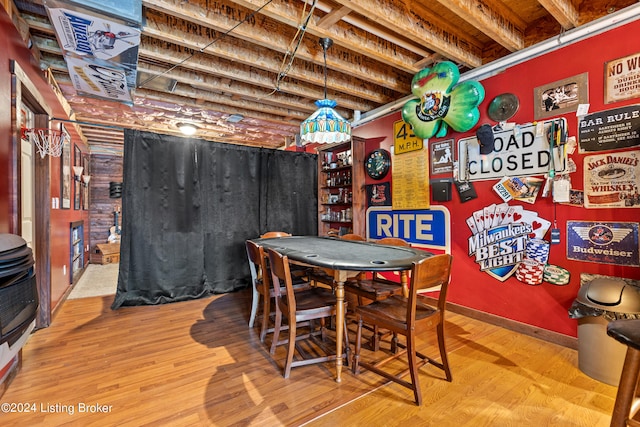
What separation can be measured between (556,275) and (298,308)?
7.20 feet

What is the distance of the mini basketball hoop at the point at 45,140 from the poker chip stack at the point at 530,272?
443 centimetres

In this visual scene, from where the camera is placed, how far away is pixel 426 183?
11.5ft

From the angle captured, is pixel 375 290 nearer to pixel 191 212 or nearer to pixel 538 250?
pixel 538 250

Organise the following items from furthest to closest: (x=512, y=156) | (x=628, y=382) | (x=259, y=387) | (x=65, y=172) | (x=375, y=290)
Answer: (x=65, y=172), (x=512, y=156), (x=375, y=290), (x=259, y=387), (x=628, y=382)

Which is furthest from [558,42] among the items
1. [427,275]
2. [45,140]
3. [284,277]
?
[45,140]

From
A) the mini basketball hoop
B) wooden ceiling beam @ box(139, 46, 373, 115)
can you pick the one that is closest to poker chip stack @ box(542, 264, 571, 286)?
wooden ceiling beam @ box(139, 46, 373, 115)

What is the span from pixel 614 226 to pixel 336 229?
332 cm

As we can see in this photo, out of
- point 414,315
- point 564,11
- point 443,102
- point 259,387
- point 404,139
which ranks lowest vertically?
point 259,387

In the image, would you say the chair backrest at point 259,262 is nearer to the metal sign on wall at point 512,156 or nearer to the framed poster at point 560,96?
the metal sign on wall at point 512,156

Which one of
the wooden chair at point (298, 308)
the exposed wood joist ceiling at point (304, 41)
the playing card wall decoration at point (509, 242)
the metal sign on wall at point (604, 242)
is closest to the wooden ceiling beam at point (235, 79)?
the exposed wood joist ceiling at point (304, 41)

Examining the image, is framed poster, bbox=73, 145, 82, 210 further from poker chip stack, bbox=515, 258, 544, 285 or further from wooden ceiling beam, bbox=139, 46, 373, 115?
poker chip stack, bbox=515, 258, 544, 285

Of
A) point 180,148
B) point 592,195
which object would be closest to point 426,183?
point 592,195

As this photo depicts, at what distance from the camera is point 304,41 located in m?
2.85

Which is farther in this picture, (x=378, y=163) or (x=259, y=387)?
(x=378, y=163)
